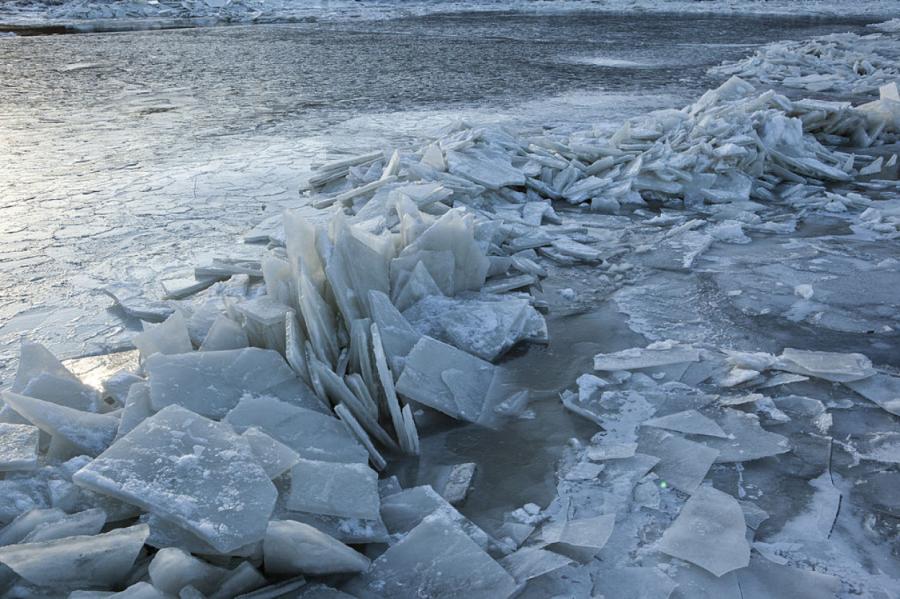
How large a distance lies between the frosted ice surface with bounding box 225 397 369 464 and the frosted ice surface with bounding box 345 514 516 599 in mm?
401

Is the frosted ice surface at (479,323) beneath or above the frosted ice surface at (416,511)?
above

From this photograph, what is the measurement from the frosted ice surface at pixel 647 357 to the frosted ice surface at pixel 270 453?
1332 millimetres

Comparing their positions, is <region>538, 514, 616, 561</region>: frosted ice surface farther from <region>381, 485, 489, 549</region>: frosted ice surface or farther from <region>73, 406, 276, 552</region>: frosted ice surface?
<region>73, 406, 276, 552</region>: frosted ice surface

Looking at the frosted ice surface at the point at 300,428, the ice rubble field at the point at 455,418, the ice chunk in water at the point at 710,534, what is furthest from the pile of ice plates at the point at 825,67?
the frosted ice surface at the point at 300,428

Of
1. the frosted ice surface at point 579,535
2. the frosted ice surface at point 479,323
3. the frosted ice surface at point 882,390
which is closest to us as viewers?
the frosted ice surface at point 579,535

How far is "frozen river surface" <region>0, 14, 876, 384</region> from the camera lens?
3793mm

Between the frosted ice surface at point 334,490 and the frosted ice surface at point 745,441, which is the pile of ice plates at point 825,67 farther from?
the frosted ice surface at point 334,490

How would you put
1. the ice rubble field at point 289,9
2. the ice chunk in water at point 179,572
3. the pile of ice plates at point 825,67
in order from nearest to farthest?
the ice chunk in water at point 179,572 → the pile of ice plates at point 825,67 → the ice rubble field at point 289,9

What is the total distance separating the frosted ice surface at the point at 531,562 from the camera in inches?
69.2

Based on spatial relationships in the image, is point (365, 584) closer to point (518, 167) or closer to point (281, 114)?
point (518, 167)

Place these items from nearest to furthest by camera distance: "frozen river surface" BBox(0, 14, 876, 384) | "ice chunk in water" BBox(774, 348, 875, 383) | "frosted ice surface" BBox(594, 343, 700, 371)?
"ice chunk in water" BBox(774, 348, 875, 383) → "frosted ice surface" BBox(594, 343, 700, 371) → "frozen river surface" BBox(0, 14, 876, 384)

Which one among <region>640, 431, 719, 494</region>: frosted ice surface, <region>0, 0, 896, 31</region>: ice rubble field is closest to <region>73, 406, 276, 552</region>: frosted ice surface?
<region>640, 431, 719, 494</region>: frosted ice surface

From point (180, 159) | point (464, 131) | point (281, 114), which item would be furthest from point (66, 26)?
point (464, 131)

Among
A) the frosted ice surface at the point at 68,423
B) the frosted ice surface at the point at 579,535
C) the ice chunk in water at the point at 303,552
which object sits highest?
the frosted ice surface at the point at 68,423
